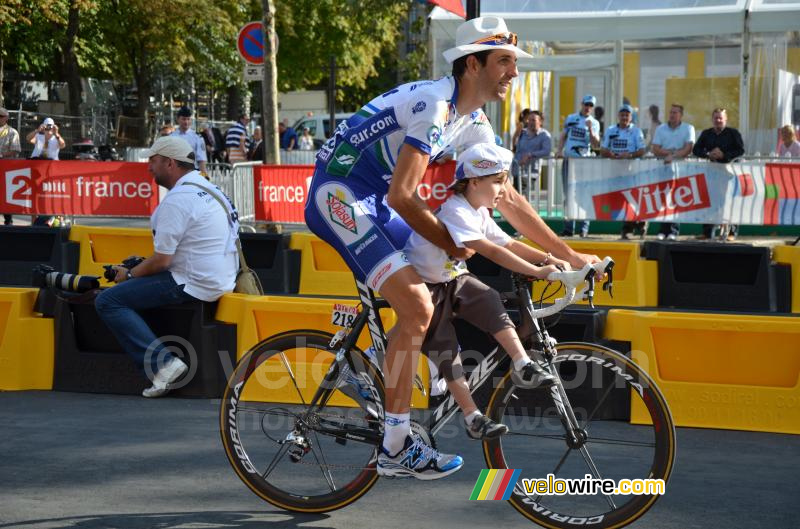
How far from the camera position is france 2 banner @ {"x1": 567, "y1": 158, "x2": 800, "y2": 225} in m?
17.1

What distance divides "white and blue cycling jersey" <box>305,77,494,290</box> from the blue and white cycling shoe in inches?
25.4

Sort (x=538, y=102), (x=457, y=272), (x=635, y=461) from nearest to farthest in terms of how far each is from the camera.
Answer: (x=635, y=461) → (x=457, y=272) → (x=538, y=102)

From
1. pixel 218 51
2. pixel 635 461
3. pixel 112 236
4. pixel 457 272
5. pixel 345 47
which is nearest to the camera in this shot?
pixel 635 461

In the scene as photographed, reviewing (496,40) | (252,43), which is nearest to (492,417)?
(496,40)

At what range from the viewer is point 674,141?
59.4ft

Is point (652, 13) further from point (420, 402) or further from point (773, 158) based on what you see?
point (420, 402)

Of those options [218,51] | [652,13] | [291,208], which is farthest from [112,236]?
[218,51]

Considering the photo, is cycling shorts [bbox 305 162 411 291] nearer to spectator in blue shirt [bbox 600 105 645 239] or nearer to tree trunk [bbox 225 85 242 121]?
spectator in blue shirt [bbox 600 105 645 239]

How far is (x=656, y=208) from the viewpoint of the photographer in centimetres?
1766

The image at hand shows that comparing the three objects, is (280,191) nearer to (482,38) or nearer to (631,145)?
(631,145)

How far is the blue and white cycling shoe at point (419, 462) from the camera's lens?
4.93 metres

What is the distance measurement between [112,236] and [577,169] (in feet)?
24.6

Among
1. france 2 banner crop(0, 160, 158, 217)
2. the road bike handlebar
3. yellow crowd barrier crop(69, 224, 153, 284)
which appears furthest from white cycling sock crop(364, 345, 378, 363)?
france 2 banner crop(0, 160, 158, 217)

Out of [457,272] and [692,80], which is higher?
[692,80]
